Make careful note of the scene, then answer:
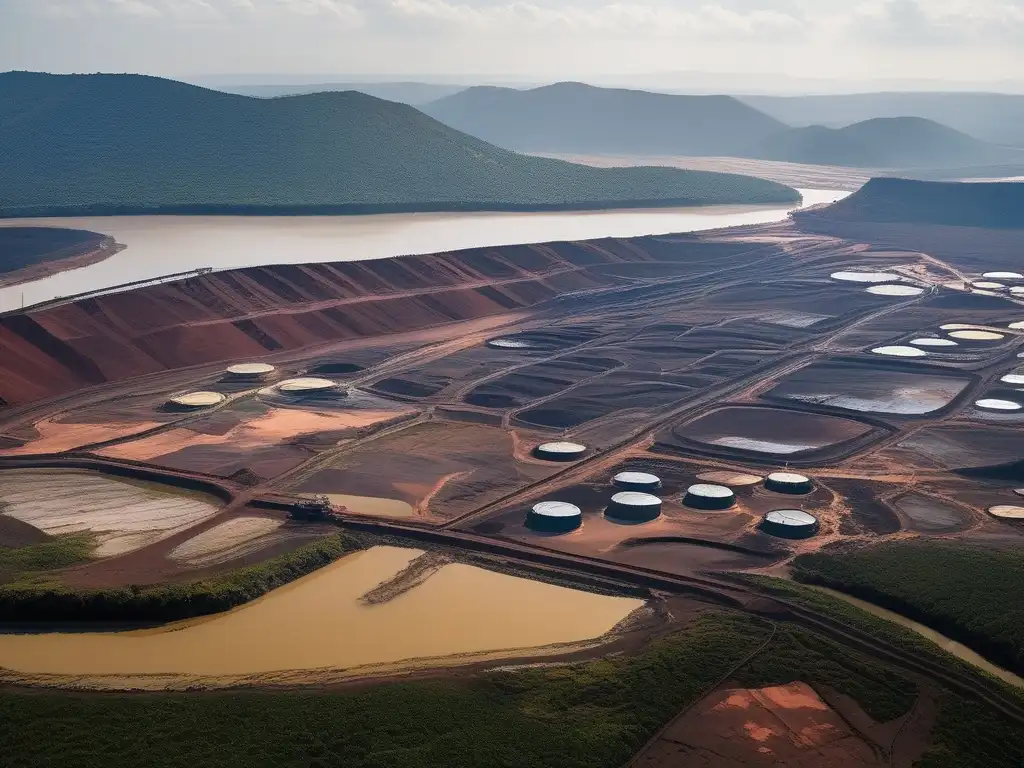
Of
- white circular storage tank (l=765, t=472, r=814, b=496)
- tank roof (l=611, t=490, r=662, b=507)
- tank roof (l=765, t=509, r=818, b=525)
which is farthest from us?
white circular storage tank (l=765, t=472, r=814, b=496)

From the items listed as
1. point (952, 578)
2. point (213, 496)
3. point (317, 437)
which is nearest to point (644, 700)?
point (952, 578)

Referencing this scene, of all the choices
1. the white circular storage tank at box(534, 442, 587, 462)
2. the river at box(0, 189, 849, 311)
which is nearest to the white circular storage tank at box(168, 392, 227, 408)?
the white circular storage tank at box(534, 442, 587, 462)

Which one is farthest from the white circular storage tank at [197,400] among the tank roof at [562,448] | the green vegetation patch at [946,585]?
the green vegetation patch at [946,585]

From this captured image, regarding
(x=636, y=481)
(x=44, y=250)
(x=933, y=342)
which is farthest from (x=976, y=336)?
(x=44, y=250)

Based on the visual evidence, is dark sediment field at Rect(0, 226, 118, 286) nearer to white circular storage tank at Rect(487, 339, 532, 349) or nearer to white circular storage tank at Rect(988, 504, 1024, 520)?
white circular storage tank at Rect(487, 339, 532, 349)

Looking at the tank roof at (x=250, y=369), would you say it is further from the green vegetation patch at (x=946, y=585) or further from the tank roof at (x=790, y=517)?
the green vegetation patch at (x=946, y=585)

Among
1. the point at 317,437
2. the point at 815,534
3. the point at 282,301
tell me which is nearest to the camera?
the point at 815,534

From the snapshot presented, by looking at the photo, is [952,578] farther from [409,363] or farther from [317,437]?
[409,363]
